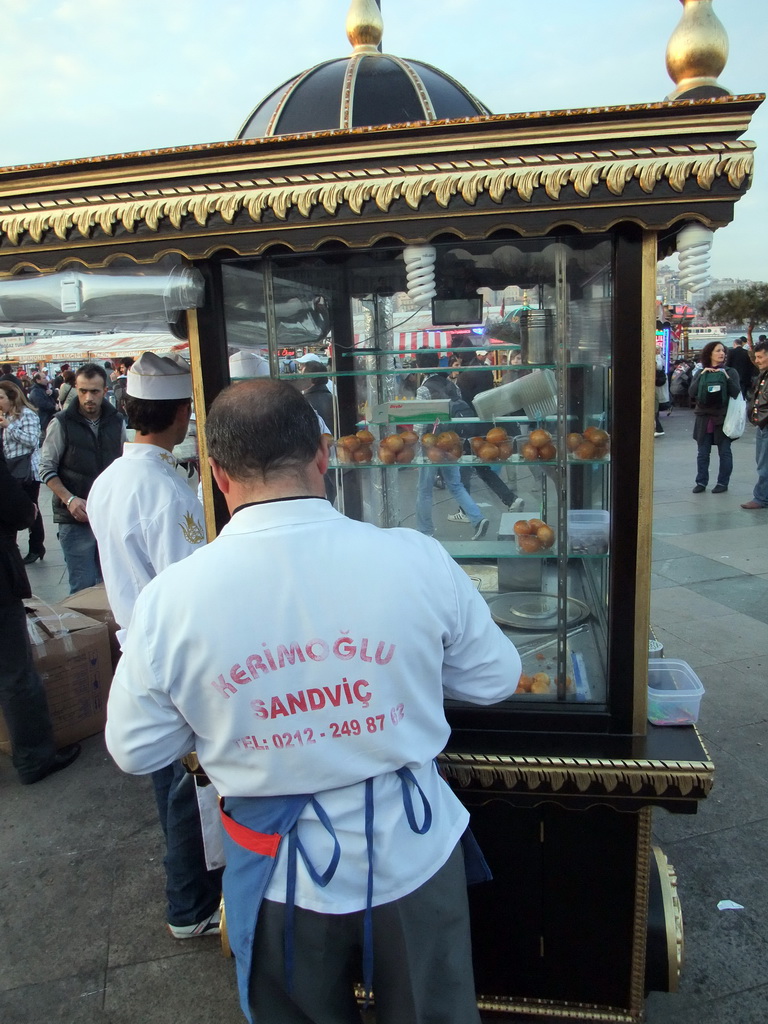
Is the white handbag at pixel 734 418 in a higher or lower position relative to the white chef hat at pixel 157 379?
lower

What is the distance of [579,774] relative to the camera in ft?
6.47

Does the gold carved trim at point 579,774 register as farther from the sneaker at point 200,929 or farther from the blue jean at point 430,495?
the sneaker at point 200,929

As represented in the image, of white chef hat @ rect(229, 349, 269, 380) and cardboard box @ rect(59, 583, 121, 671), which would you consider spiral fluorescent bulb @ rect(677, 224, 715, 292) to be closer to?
white chef hat @ rect(229, 349, 269, 380)

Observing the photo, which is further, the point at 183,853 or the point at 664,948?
the point at 183,853

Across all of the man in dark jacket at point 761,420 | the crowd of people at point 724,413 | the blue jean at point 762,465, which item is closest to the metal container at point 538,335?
the crowd of people at point 724,413

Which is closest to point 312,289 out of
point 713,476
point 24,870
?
point 24,870

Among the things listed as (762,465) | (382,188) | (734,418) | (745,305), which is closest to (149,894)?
(382,188)

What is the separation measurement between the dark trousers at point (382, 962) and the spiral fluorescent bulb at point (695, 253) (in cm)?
147

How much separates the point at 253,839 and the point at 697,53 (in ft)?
6.72

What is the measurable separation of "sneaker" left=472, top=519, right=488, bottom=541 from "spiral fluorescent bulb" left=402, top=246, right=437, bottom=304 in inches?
38.2

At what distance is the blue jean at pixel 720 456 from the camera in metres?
8.91

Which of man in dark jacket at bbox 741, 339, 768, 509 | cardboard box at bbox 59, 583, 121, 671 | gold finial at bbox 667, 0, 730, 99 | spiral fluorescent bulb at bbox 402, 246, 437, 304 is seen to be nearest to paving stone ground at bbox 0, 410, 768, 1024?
cardboard box at bbox 59, 583, 121, 671

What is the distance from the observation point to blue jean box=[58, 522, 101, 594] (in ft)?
16.0

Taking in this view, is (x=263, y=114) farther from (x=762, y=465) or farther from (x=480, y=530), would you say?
(x=762, y=465)
